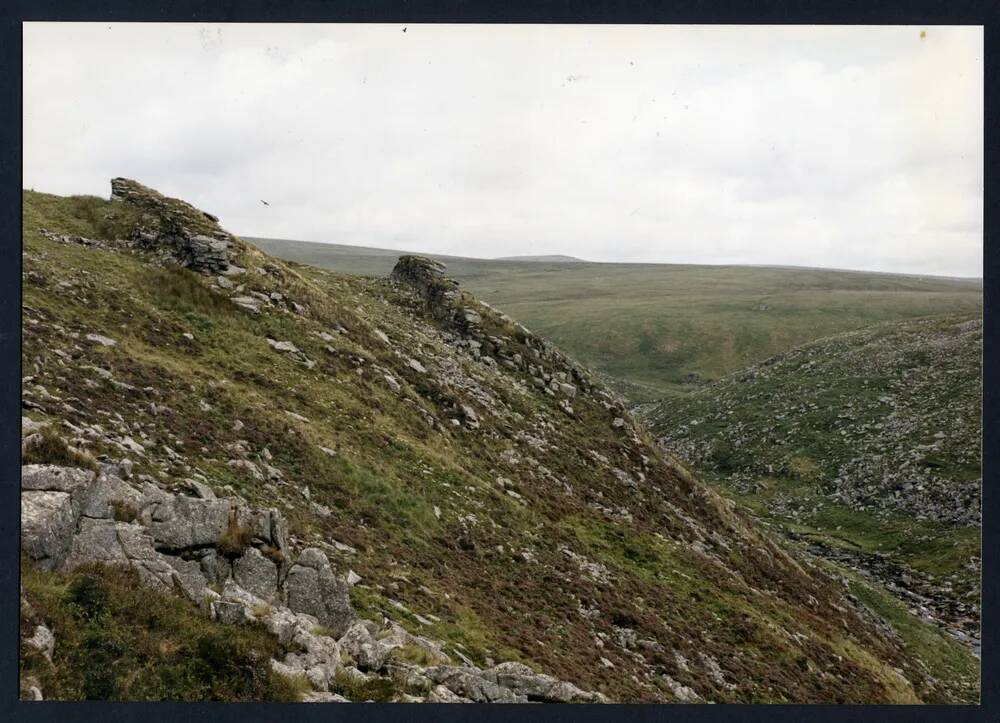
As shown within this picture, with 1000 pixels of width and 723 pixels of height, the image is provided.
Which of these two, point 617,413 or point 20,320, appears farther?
point 617,413

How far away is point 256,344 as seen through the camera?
22234mm

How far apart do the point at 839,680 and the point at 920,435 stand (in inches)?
1400

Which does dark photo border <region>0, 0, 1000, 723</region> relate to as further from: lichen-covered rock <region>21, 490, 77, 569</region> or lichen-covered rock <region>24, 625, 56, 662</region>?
lichen-covered rock <region>24, 625, 56, 662</region>

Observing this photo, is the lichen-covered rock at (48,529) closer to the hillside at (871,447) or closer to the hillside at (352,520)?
the hillside at (352,520)

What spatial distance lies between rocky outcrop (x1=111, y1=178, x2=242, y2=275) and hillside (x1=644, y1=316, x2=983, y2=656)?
35.5 meters

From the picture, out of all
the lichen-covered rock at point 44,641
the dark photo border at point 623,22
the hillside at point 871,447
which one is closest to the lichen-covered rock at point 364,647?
the lichen-covered rock at point 44,641

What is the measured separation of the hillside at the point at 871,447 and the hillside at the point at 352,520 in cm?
792

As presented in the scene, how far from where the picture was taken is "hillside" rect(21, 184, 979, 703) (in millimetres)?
10938

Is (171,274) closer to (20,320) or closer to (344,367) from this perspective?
(344,367)

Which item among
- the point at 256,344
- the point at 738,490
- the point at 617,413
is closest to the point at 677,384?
the point at 738,490

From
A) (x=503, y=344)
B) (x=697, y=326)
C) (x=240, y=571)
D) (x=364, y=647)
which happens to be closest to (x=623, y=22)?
(x=240, y=571)

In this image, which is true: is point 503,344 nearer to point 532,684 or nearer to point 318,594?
point 532,684

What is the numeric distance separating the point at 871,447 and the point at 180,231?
1969 inches

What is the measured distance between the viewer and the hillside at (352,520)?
10938mm
